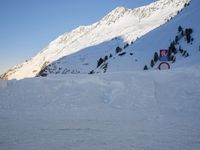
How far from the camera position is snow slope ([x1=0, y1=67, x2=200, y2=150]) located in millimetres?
8883

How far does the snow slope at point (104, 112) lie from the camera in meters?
8.88

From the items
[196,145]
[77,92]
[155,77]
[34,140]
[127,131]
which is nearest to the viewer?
[196,145]

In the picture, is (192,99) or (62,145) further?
(192,99)

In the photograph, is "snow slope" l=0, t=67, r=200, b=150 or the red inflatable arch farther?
the red inflatable arch

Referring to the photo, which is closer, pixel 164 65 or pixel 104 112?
pixel 104 112

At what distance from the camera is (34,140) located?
898 cm

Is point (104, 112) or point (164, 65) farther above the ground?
point (164, 65)

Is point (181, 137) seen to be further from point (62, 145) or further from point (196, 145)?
point (62, 145)

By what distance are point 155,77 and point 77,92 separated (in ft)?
15.7

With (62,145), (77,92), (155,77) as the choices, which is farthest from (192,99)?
(62,145)

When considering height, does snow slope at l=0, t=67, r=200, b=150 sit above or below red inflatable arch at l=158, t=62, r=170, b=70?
below

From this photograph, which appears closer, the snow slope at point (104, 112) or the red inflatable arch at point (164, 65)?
the snow slope at point (104, 112)

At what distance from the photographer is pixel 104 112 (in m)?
13.8

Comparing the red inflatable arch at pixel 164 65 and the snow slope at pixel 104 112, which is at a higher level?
the red inflatable arch at pixel 164 65
